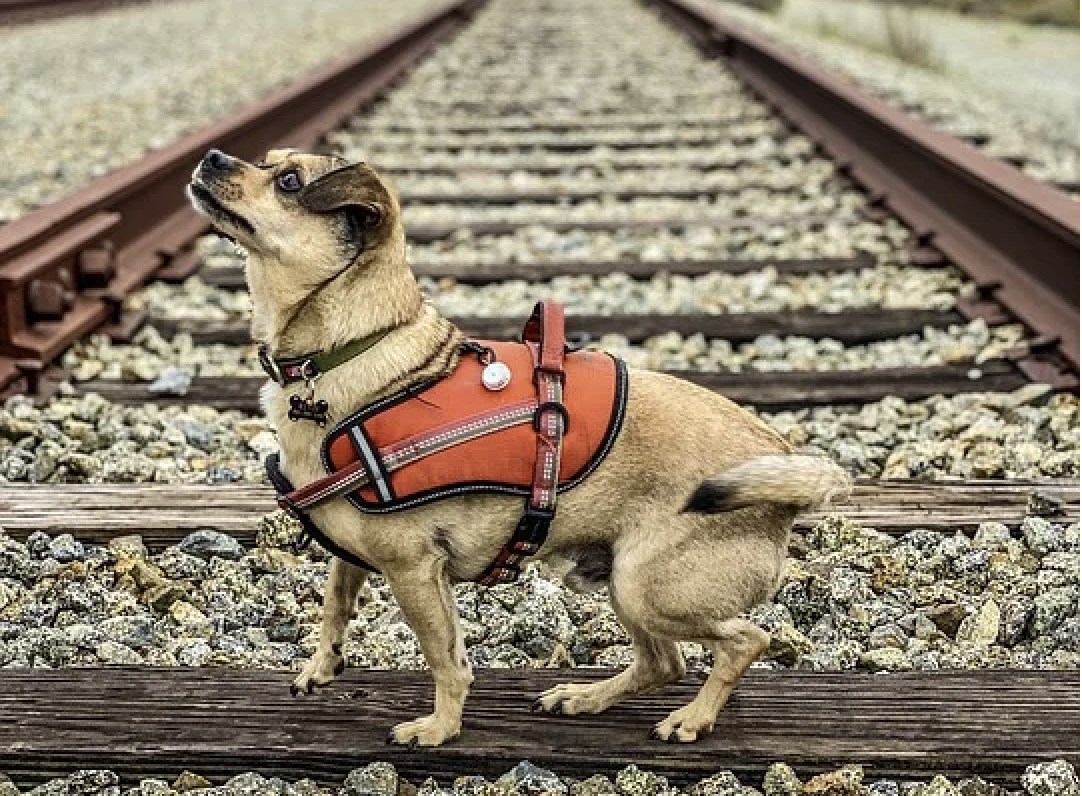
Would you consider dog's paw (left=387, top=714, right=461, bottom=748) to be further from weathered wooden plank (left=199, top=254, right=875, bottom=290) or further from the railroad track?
weathered wooden plank (left=199, top=254, right=875, bottom=290)

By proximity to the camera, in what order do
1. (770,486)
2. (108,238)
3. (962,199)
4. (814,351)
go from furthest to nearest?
(962,199) → (108,238) → (814,351) → (770,486)

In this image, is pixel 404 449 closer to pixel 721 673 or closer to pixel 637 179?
pixel 721 673

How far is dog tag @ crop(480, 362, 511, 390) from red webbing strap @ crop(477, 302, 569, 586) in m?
0.05

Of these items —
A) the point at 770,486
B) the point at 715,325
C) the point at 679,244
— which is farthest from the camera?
the point at 679,244

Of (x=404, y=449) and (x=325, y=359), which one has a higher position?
(x=325, y=359)

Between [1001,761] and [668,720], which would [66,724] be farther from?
[1001,761]

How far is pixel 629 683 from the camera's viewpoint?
2.65m

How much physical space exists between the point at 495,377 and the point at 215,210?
0.57 metres

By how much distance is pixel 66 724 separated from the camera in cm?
250

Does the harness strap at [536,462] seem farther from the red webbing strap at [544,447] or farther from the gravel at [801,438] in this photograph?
the gravel at [801,438]

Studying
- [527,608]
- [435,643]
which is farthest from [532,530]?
[527,608]

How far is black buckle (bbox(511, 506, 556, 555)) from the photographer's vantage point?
2.46m

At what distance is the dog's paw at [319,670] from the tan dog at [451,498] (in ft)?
0.75

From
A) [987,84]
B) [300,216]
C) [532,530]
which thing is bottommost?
[987,84]
